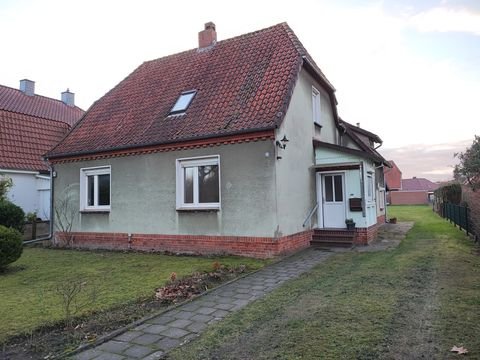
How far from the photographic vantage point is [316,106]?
14.8m

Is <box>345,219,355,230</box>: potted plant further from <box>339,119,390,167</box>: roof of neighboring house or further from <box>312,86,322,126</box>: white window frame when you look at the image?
<box>339,119,390,167</box>: roof of neighboring house

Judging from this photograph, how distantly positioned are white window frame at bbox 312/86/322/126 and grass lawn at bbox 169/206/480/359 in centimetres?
759

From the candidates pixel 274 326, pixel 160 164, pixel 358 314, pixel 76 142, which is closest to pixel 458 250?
pixel 358 314

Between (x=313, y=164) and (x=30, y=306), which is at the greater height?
(x=313, y=164)

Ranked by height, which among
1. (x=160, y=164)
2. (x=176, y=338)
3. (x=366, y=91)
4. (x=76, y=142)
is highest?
(x=366, y=91)

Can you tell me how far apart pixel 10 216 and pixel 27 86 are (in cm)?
2036

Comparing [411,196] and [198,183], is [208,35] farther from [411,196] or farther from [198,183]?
[411,196]

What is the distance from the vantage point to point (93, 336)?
4684mm

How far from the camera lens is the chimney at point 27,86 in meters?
29.6

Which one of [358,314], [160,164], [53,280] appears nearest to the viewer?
[358,314]

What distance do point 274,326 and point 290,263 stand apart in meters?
4.78

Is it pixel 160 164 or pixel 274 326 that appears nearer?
pixel 274 326

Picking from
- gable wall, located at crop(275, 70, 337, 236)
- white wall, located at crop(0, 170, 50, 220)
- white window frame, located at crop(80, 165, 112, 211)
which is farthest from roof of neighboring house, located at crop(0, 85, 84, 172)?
gable wall, located at crop(275, 70, 337, 236)

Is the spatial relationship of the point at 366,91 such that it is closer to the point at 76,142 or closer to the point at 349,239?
the point at 349,239
